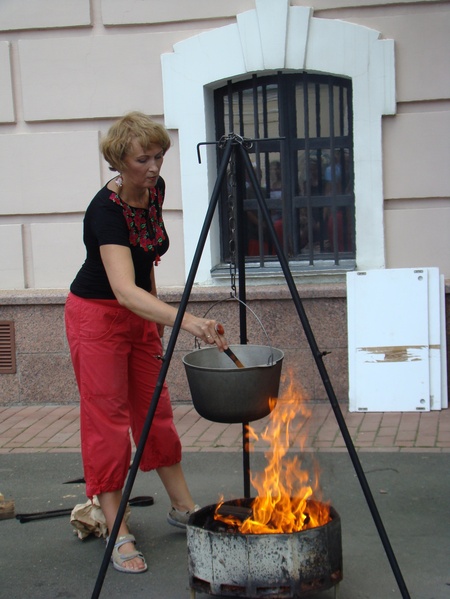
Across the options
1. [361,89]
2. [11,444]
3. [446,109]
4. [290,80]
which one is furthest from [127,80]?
[11,444]

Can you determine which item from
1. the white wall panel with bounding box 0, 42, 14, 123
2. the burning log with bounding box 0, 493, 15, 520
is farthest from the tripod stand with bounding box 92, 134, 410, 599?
the white wall panel with bounding box 0, 42, 14, 123

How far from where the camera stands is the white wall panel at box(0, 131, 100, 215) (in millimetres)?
7238

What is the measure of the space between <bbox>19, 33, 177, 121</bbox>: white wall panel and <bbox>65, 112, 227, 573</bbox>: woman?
308 cm

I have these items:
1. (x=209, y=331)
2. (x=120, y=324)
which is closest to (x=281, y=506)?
(x=209, y=331)

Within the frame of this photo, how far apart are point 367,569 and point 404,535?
0.42 metres

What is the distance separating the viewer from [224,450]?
19.3ft

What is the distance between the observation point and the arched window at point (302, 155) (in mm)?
7105

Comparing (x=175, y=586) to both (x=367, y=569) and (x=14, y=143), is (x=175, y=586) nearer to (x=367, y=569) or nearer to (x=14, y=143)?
(x=367, y=569)

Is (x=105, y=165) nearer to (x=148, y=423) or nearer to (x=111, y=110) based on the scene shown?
(x=111, y=110)

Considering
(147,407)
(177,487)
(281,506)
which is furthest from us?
(177,487)

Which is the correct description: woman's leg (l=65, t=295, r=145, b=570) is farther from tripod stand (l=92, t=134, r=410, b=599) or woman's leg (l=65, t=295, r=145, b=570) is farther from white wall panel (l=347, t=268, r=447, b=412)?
white wall panel (l=347, t=268, r=447, b=412)

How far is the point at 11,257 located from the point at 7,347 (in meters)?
0.74

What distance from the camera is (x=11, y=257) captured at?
7.41m

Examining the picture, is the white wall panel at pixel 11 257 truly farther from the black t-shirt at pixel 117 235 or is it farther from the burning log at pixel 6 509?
the black t-shirt at pixel 117 235
